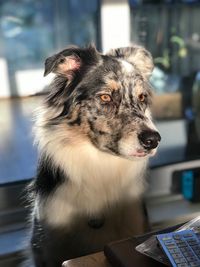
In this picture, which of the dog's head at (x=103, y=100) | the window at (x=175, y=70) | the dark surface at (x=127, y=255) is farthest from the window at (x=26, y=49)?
the dark surface at (x=127, y=255)

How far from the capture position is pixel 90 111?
128 cm

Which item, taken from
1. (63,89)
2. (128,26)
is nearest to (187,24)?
(128,26)

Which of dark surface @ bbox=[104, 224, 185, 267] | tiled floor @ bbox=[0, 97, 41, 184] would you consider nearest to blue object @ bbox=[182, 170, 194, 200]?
tiled floor @ bbox=[0, 97, 41, 184]

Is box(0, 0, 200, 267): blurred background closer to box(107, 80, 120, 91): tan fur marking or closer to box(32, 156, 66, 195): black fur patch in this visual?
box(32, 156, 66, 195): black fur patch

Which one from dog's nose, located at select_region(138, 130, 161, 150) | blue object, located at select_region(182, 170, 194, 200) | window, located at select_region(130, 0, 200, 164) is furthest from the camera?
window, located at select_region(130, 0, 200, 164)

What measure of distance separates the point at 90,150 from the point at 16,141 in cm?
81

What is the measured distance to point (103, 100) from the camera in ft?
4.17

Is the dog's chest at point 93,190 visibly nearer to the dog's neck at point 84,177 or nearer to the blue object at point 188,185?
the dog's neck at point 84,177

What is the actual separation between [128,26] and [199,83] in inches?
23.3

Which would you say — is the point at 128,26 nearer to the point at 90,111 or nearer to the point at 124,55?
the point at 124,55

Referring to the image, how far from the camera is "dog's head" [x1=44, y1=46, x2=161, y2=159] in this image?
4.01 ft

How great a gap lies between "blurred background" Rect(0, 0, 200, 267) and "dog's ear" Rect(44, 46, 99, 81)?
1.57ft

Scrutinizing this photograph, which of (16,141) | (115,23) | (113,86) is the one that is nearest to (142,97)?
(113,86)

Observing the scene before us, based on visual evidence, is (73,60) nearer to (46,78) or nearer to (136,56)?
(136,56)
